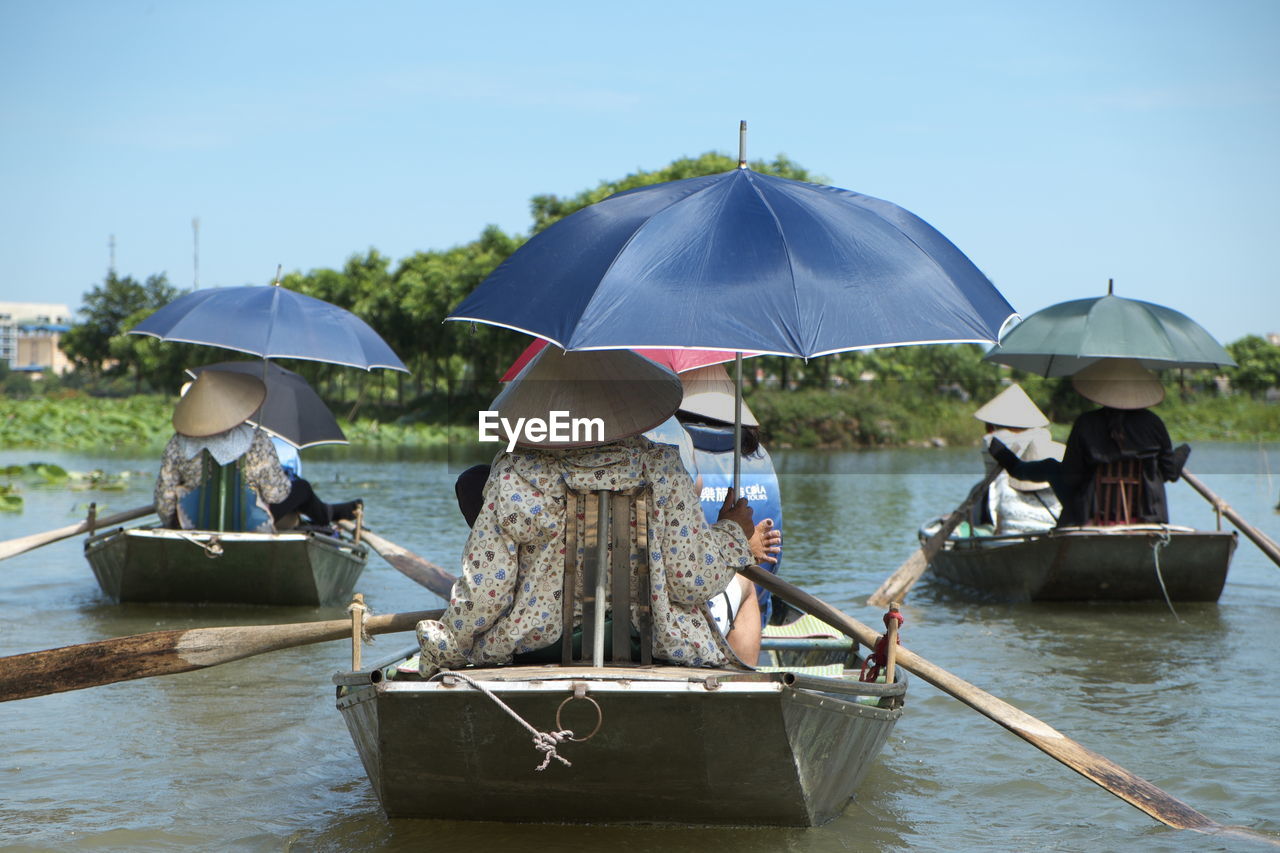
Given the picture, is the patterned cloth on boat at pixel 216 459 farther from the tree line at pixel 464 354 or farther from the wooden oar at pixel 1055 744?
the tree line at pixel 464 354

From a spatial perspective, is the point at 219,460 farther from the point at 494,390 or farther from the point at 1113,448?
the point at 494,390

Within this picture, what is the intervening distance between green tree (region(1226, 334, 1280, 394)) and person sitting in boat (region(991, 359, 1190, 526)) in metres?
45.2

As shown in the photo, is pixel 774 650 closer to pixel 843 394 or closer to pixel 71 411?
pixel 843 394

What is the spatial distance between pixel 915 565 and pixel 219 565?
190 inches

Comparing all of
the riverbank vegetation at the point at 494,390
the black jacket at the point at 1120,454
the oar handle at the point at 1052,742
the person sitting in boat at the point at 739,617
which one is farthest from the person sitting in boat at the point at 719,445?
the riverbank vegetation at the point at 494,390

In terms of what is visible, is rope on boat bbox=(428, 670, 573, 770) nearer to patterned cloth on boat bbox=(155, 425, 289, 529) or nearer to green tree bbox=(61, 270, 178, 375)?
patterned cloth on boat bbox=(155, 425, 289, 529)

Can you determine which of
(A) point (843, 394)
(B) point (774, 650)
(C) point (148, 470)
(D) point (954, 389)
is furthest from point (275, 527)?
(D) point (954, 389)

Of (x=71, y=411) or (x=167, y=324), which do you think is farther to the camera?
(x=71, y=411)

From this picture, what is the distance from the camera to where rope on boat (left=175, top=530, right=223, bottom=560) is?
9.14 meters

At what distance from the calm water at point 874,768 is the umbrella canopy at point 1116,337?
1959 millimetres

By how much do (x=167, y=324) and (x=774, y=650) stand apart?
16.3 ft

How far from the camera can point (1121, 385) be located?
9289 millimetres

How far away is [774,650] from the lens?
259 inches

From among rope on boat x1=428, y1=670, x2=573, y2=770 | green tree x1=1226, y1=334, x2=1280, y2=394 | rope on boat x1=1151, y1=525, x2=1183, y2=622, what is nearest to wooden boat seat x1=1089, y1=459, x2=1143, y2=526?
rope on boat x1=1151, y1=525, x2=1183, y2=622
